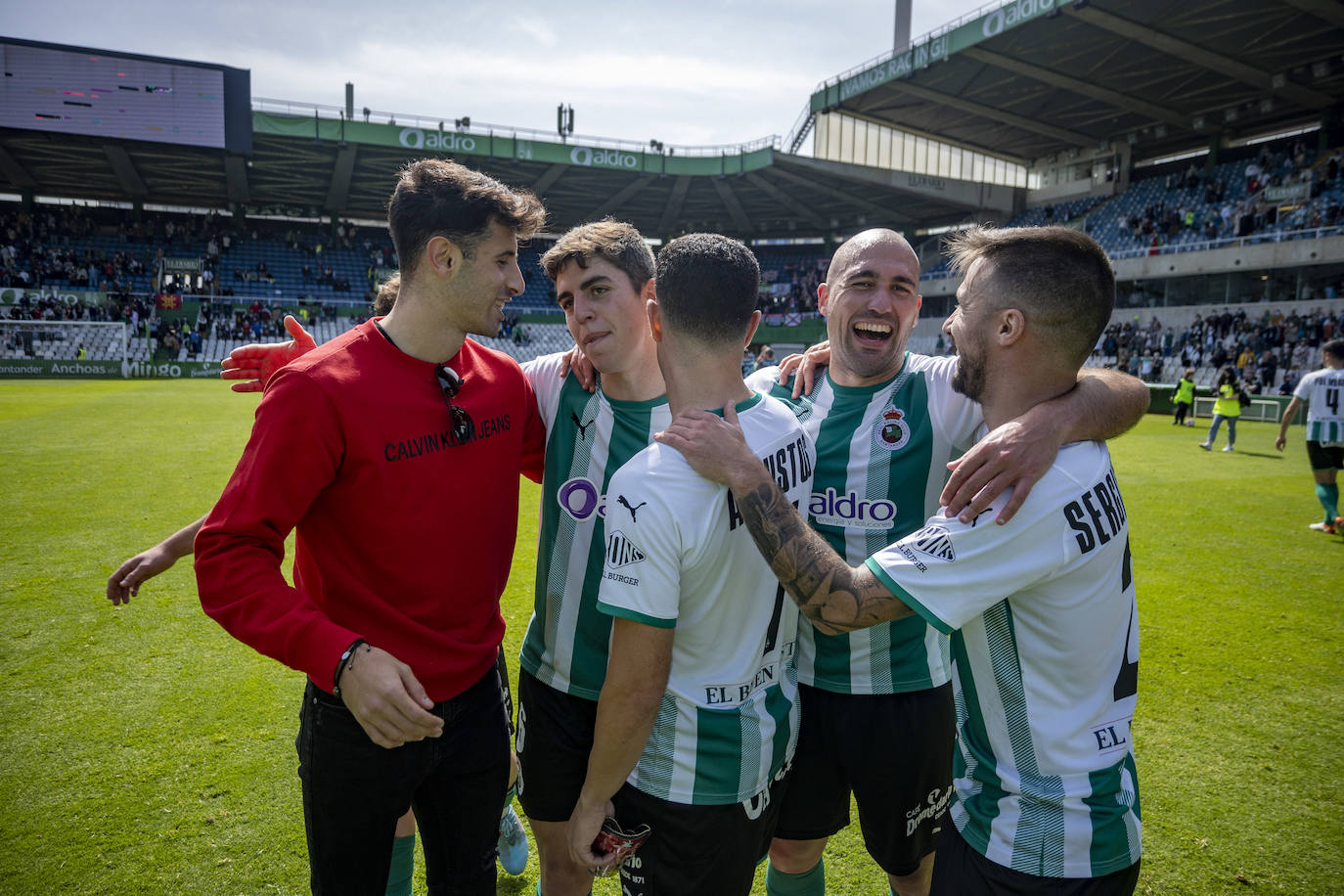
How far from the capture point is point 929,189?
4147 cm

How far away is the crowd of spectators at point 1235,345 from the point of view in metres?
25.5

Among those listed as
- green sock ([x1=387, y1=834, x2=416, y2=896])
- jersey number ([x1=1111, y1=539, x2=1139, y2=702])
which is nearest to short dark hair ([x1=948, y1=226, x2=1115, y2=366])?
jersey number ([x1=1111, y1=539, x2=1139, y2=702])

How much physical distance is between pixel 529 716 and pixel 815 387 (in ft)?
5.76

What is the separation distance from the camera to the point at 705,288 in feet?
6.39

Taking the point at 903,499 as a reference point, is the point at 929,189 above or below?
above

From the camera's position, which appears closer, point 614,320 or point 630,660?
point 630,660

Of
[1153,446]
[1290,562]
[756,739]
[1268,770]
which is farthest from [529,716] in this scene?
[1153,446]

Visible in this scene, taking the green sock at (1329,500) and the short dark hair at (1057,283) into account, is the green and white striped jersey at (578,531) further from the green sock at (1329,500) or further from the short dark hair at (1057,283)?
the green sock at (1329,500)

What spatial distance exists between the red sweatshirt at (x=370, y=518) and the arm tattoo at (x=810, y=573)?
106 cm

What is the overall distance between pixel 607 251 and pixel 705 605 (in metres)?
1.54

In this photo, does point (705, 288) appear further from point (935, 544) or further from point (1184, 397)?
point (1184, 397)

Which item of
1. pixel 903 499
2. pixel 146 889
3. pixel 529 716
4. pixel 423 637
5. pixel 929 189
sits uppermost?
pixel 929 189

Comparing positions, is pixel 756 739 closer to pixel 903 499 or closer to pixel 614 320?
pixel 903 499

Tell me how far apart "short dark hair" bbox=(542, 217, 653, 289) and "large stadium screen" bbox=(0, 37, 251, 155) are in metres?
38.5
